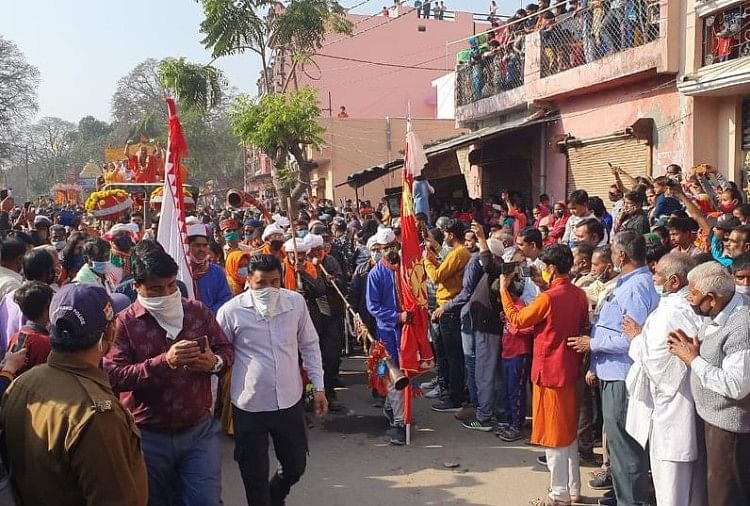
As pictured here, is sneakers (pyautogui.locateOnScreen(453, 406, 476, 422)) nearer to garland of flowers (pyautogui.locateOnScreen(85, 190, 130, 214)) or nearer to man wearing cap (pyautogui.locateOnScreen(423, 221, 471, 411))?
man wearing cap (pyautogui.locateOnScreen(423, 221, 471, 411))

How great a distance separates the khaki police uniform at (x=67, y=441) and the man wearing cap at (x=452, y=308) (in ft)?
15.4

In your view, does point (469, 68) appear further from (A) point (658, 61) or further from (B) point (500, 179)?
(A) point (658, 61)

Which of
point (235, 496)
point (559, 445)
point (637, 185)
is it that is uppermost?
point (637, 185)

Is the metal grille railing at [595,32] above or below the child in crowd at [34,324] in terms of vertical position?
above

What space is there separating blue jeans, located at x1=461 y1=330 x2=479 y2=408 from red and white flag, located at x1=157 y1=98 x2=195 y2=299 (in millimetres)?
2771

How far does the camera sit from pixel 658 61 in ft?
34.3

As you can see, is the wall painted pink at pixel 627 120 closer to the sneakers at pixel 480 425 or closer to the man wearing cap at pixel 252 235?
Answer: the sneakers at pixel 480 425

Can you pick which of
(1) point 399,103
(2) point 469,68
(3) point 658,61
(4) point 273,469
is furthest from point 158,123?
(4) point 273,469

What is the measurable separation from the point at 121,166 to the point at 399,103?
59.1 feet

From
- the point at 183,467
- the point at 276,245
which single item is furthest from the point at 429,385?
the point at 183,467

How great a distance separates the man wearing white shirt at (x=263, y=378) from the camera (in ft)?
12.5

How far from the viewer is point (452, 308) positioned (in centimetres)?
659

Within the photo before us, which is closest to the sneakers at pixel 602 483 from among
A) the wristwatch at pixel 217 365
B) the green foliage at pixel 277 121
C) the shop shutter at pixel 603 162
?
the wristwatch at pixel 217 365

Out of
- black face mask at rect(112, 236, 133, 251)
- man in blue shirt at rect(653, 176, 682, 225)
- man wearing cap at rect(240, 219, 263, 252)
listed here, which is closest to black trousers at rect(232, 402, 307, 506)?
black face mask at rect(112, 236, 133, 251)
